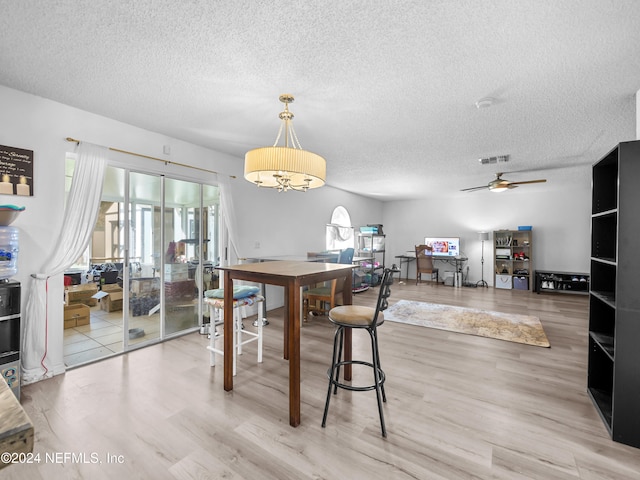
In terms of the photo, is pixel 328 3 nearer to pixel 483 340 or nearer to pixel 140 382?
pixel 140 382

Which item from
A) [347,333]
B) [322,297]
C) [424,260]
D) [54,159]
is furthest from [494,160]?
A: [54,159]

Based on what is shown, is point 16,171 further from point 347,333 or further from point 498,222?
point 498,222

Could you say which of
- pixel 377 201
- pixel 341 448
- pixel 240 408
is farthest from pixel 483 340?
pixel 377 201

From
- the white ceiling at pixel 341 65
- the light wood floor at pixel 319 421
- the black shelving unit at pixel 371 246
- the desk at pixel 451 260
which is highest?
the white ceiling at pixel 341 65

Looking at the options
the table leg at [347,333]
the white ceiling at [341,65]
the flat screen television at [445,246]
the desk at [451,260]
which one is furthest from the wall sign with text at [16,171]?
the flat screen television at [445,246]

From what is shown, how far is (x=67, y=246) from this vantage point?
2693mm

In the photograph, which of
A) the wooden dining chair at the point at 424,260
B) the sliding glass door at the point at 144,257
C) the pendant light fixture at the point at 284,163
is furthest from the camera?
the wooden dining chair at the point at 424,260

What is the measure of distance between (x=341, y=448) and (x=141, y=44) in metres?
2.82

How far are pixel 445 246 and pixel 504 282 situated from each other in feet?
5.38

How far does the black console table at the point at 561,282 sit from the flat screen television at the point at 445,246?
73.2 inches

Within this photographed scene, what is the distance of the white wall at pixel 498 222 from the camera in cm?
675

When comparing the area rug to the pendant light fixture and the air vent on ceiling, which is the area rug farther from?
the pendant light fixture

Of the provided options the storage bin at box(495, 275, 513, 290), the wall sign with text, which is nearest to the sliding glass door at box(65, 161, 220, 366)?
the wall sign with text

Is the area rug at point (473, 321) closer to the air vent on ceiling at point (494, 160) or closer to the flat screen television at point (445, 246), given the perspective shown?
the air vent on ceiling at point (494, 160)
